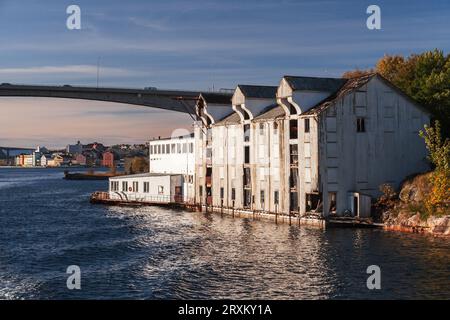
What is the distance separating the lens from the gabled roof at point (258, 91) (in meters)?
73.5

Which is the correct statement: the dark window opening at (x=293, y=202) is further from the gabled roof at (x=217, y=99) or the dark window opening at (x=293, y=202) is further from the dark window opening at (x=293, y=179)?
the gabled roof at (x=217, y=99)

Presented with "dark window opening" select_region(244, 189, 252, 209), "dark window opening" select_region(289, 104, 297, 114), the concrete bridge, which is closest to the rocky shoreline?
"dark window opening" select_region(289, 104, 297, 114)

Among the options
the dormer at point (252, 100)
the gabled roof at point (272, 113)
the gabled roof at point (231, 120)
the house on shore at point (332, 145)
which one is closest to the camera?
the house on shore at point (332, 145)

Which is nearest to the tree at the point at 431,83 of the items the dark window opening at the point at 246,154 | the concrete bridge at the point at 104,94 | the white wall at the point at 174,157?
the dark window opening at the point at 246,154

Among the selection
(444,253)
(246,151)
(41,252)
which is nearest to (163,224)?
(246,151)

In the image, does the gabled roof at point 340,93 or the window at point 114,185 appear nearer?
the gabled roof at point 340,93

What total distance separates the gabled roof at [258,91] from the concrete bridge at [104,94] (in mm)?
55131

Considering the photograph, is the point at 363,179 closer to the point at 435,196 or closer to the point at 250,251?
the point at 435,196

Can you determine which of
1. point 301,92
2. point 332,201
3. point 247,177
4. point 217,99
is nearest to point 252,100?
point 247,177

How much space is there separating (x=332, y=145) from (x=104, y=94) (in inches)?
3160

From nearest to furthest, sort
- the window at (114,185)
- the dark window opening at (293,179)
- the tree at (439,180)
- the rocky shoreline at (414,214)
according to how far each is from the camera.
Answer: the rocky shoreline at (414,214), the tree at (439,180), the dark window opening at (293,179), the window at (114,185)

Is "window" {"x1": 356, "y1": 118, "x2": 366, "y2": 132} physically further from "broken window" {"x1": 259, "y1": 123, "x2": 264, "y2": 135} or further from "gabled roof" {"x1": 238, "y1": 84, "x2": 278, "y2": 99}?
"gabled roof" {"x1": 238, "y1": 84, "x2": 278, "y2": 99}

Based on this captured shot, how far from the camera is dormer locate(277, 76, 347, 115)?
2474 inches

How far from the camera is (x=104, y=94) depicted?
130250 mm
